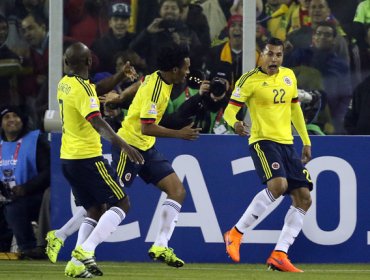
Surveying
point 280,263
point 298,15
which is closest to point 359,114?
point 298,15

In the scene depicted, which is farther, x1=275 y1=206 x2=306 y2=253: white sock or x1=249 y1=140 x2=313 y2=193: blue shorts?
x1=249 y1=140 x2=313 y2=193: blue shorts

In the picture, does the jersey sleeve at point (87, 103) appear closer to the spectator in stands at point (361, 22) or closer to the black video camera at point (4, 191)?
the black video camera at point (4, 191)

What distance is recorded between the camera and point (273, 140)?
36.3ft

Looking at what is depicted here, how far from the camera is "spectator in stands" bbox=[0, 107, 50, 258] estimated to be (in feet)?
39.6

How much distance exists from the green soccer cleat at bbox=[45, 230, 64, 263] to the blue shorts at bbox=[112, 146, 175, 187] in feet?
2.74

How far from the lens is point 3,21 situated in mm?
12883

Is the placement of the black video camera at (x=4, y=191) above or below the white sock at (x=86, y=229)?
below

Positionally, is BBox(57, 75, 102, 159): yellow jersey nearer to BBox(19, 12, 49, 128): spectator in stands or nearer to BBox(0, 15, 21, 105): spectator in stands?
BBox(19, 12, 49, 128): spectator in stands

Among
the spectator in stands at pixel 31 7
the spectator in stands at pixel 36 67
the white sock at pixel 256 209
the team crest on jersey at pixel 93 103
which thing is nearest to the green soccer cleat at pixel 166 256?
the white sock at pixel 256 209

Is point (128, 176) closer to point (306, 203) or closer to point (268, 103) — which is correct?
point (268, 103)

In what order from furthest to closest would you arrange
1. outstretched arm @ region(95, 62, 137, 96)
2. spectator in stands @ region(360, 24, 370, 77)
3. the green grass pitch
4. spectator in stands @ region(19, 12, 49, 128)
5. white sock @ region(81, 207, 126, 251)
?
1. spectator in stands @ region(19, 12, 49, 128)
2. spectator in stands @ region(360, 24, 370, 77)
3. outstretched arm @ region(95, 62, 137, 96)
4. the green grass pitch
5. white sock @ region(81, 207, 126, 251)

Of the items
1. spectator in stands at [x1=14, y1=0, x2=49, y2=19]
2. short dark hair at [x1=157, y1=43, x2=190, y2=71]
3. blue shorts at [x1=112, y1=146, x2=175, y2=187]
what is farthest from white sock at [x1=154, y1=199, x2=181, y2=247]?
spectator in stands at [x1=14, y1=0, x2=49, y2=19]

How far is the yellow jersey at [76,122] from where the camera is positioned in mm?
9406

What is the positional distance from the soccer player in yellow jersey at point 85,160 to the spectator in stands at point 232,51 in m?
3.04
